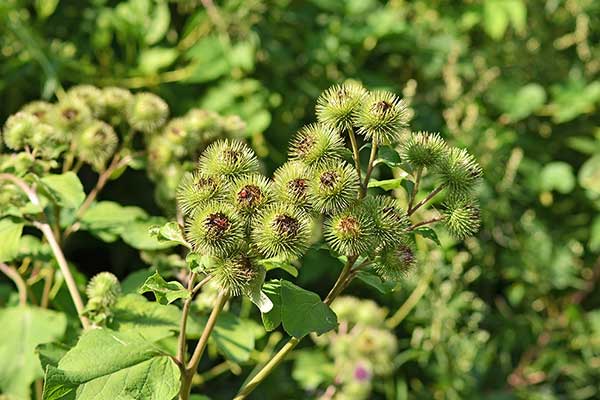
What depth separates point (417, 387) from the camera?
3.63 meters

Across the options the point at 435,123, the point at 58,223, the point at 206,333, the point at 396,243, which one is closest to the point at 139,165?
the point at 58,223

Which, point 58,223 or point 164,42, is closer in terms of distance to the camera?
point 58,223

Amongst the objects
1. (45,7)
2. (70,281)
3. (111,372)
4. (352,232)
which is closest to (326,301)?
(352,232)

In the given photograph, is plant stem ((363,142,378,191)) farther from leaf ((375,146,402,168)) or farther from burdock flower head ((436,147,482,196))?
burdock flower head ((436,147,482,196))

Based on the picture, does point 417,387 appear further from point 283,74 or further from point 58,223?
point 58,223

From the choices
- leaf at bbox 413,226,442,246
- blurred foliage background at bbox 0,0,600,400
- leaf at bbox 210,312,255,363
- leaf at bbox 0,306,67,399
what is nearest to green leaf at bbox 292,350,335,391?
blurred foliage background at bbox 0,0,600,400

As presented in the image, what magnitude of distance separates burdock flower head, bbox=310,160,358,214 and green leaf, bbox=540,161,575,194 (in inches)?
102

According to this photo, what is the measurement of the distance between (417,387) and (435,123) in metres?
1.16

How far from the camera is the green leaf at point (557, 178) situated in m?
3.77

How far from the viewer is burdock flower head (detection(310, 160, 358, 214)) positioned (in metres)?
1.37

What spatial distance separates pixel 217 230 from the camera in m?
1.33

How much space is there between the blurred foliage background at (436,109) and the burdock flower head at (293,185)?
5.42 ft

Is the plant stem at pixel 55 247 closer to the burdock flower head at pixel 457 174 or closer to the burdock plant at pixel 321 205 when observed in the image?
the burdock plant at pixel 321 205

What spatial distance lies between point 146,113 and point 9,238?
500 mm
